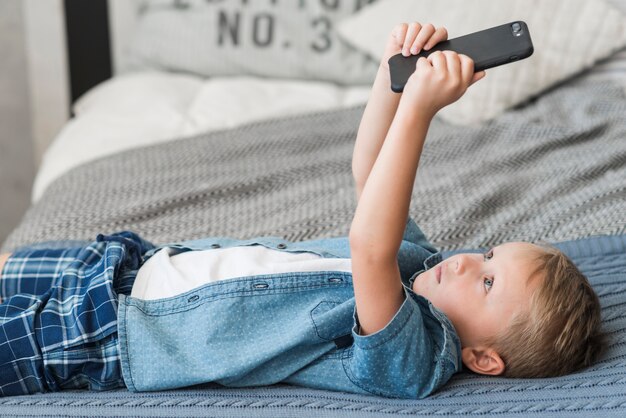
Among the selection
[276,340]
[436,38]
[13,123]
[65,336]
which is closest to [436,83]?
[436,38]

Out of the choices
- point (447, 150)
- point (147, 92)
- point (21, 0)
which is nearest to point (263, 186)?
point (447, 150)

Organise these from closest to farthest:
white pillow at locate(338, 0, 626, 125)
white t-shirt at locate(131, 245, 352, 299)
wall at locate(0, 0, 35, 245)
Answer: white t-shirt at locate(131, 245, 352, 299)
white pillow at locate(338, 0, 626, 125)
wall at locate(0, 0, 35, 245)

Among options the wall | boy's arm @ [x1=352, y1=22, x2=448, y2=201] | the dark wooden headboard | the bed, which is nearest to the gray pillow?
the bed

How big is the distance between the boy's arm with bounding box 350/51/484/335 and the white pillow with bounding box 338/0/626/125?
0.94 metres

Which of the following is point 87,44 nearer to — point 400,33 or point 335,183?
point 335,183

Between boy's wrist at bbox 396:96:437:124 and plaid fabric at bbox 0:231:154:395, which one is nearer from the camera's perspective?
boy's wrist at bbox 396:96:437:124

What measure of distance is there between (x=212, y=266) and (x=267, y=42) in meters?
1.10

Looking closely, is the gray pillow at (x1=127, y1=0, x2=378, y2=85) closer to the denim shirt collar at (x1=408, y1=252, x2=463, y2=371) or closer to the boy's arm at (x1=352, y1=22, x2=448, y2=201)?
the boy's arm at (x1=352, y1=22, x2=448, y2=201)

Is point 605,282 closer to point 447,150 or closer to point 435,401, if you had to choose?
point 435,401

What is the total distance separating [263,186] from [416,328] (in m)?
0.67

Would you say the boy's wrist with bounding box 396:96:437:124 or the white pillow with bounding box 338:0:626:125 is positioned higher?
the boy's wrist with bounding box 396:96:437:124

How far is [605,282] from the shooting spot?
1229 millimetres

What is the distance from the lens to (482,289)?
3.39 ft

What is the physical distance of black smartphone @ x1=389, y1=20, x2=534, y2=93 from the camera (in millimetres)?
918
